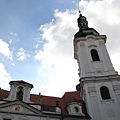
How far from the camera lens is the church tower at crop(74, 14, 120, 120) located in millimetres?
18406

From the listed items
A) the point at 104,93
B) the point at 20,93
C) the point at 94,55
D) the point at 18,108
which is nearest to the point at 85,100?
the point at 104,93

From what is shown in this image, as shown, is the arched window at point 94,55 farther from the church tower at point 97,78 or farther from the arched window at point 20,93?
the arched window at point 20,93

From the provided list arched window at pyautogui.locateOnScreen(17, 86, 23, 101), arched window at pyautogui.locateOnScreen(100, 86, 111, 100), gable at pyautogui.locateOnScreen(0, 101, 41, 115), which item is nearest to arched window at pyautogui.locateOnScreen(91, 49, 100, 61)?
arched window at pyautogui.locateOnScreen(100, 86, 111, 100)

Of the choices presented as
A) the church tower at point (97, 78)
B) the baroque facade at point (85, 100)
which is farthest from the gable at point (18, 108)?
the church tower at point (97, 78)

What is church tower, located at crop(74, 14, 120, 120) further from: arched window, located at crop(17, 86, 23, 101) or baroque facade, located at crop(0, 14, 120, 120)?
arched window, located at crop(17, 86, 23, 101)

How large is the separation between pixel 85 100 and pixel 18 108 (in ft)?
25.2

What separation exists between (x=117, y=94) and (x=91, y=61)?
544 cm

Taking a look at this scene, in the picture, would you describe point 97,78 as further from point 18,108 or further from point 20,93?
point 18,108

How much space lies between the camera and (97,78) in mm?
20906

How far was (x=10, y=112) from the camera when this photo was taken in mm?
16297

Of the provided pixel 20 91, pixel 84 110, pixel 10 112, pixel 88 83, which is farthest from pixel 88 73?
pixel 10 112

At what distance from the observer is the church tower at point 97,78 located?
1841 cm

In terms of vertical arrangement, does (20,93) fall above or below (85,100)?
above

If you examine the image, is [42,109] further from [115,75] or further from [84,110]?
[115,75]
